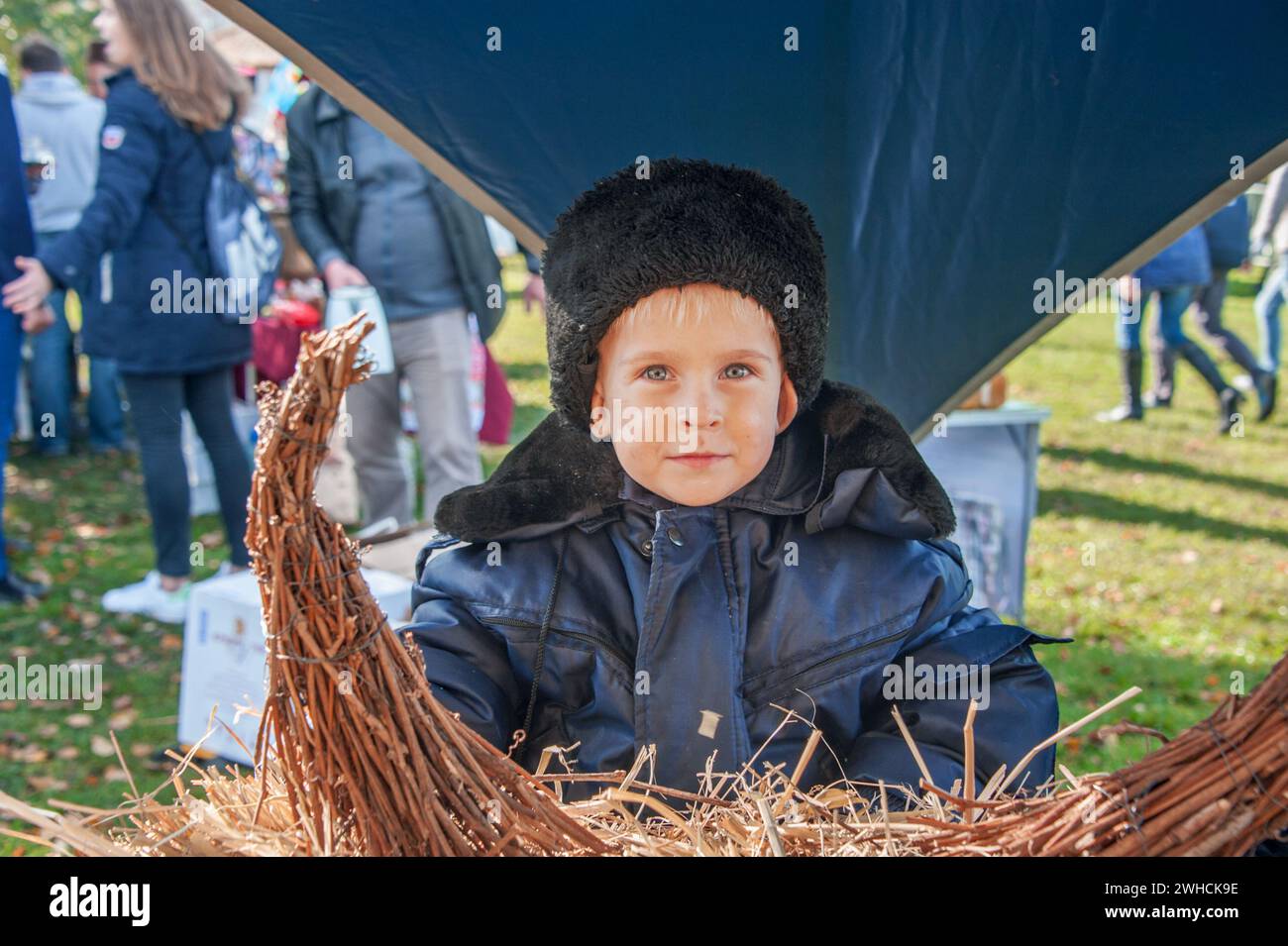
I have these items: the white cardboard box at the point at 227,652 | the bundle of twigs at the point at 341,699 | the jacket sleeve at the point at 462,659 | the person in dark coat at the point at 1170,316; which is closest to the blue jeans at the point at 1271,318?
the person in dark coat at the point at 1170,316

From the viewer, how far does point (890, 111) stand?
2.73 meters

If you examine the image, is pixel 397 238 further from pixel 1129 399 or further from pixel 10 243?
pixel 1129 399

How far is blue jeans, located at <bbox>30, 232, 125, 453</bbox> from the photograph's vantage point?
743 cm

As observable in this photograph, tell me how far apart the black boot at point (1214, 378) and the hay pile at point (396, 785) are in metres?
7.52

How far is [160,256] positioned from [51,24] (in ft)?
34.5

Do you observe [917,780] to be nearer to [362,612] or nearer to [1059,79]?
[362,612]

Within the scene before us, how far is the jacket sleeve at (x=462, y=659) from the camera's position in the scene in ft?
6.50

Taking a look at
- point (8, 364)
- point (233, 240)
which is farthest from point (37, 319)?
point (233, 240)

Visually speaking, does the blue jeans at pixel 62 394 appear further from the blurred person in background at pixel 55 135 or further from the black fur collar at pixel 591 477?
the black fur collar at pixel 591 477

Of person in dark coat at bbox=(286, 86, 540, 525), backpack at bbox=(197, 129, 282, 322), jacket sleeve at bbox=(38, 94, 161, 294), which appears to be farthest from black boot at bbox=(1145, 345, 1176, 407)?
jacket sleeve at bbox=(38, 94, 161, 294)

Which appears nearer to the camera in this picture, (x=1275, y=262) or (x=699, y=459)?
(x=699, y=459)

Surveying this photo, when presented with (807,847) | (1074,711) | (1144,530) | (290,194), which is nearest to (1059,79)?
(807,847)

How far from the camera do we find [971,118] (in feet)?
8.75
